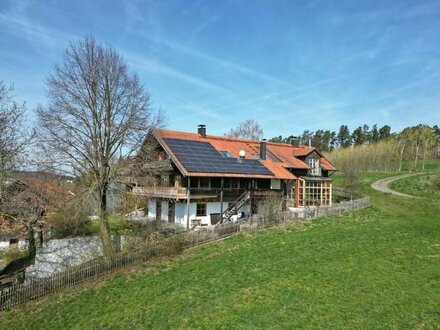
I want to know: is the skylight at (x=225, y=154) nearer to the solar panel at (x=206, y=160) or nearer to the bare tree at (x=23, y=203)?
the solar panel at (x=206, y=160)

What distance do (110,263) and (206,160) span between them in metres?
12.6

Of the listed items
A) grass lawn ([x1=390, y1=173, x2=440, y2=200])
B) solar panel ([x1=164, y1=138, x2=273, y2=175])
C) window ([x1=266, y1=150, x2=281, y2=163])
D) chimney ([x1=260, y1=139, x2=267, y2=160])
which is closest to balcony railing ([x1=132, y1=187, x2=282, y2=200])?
solar panel ([x1=164, y1=138, x2=273, y2=175])

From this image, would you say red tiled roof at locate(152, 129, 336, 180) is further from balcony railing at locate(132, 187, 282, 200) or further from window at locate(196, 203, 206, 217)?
window at locate(196, 203, 206, 217)

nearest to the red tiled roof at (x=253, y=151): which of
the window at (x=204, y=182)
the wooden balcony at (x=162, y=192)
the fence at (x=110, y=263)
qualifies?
the window at (x=204, y=182)

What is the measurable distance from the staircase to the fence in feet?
11.8

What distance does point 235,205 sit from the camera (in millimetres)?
30547

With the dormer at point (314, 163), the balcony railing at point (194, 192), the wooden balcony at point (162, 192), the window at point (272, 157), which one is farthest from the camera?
the dormer at point (314, 163)

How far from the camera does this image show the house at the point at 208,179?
28.1 m

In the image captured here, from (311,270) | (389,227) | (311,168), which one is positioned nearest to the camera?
Answer: (311,270)

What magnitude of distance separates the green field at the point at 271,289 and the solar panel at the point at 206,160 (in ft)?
22.7

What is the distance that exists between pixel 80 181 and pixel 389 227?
21.9 metres

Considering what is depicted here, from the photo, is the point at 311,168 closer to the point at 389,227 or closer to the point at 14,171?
the point at 389,227

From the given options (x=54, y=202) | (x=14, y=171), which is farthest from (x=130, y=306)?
(x=54, y=202)

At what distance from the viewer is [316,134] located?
128 metres
